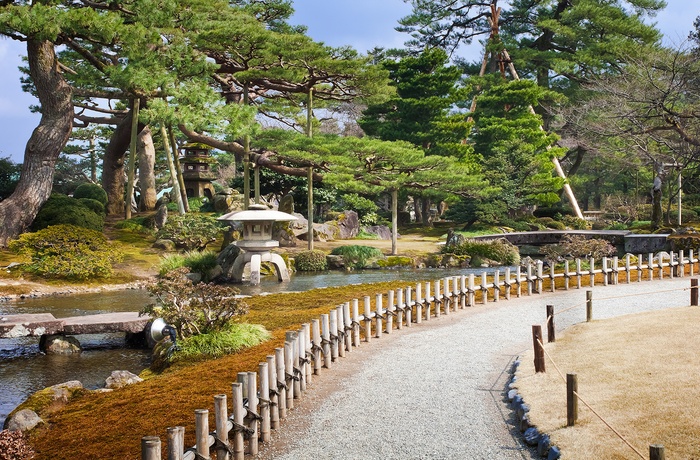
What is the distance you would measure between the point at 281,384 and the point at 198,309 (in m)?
3.09

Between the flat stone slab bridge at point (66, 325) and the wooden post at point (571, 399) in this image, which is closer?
the wooden post at point (571, 399)

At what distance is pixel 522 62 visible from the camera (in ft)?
123

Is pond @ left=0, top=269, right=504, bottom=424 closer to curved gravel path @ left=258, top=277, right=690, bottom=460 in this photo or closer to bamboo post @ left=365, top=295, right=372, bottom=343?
bamboo post @ left=365, top=295, right=372, bottom=343

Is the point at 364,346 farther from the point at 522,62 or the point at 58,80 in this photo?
the point at 522,62

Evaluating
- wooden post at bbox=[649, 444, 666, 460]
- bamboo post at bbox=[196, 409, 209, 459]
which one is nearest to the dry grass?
wooden post at bbox=[649, 444, 666, 460]

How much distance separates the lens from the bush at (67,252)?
61.8 ft

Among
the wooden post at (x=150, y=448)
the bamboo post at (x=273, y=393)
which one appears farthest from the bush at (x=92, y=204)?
the wooden post at (x=150, y=448)

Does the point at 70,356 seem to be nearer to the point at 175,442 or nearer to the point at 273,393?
the point at 273,393

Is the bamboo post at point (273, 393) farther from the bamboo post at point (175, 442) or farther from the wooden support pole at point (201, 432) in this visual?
the bamboo post at point (175, 442)

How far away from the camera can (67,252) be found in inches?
765

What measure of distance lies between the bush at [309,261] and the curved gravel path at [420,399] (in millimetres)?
12198

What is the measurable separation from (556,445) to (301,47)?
20.1 m

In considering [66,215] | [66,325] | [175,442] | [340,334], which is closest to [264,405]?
[175,442]

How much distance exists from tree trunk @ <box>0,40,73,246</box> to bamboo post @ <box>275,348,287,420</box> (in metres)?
18.2
